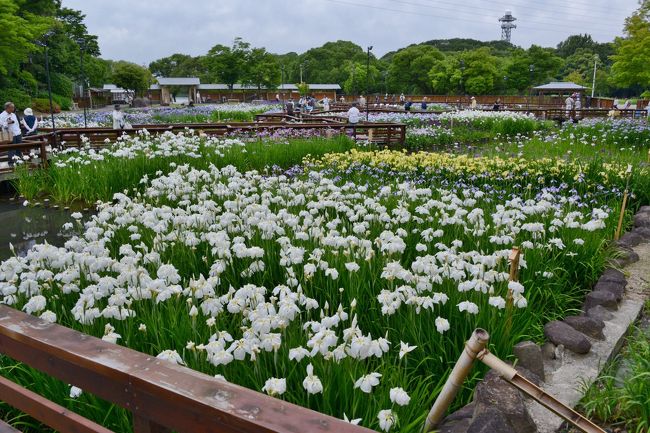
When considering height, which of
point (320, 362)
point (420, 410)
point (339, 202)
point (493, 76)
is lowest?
point (420, 410)

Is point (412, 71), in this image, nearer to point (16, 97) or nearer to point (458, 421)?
point (16, 97)

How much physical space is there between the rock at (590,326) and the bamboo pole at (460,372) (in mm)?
2123

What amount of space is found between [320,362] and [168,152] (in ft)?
25.0

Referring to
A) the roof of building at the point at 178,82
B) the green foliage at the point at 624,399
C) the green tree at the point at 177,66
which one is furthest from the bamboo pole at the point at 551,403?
the green tree at the point at 177,66

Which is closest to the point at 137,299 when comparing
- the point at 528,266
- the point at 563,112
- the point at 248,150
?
the point at 528,266

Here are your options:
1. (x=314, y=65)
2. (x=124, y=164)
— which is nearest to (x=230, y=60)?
(x=314, y=65)

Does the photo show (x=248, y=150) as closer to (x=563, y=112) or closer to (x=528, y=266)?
(x=528, y=266)

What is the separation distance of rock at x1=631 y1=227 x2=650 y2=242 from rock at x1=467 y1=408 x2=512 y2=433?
4.93m

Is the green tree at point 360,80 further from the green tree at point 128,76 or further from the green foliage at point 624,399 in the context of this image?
the green foliage at point 624,399

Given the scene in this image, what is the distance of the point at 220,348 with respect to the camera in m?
2.58

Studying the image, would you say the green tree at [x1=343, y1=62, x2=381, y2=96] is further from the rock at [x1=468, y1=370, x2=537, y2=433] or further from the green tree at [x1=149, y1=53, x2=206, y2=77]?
the rock at [x1=468, y1=370, x2=537, y2=433]

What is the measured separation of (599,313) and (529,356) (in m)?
1.29

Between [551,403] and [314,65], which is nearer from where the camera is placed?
[551,403]

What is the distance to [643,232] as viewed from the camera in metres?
6.47
